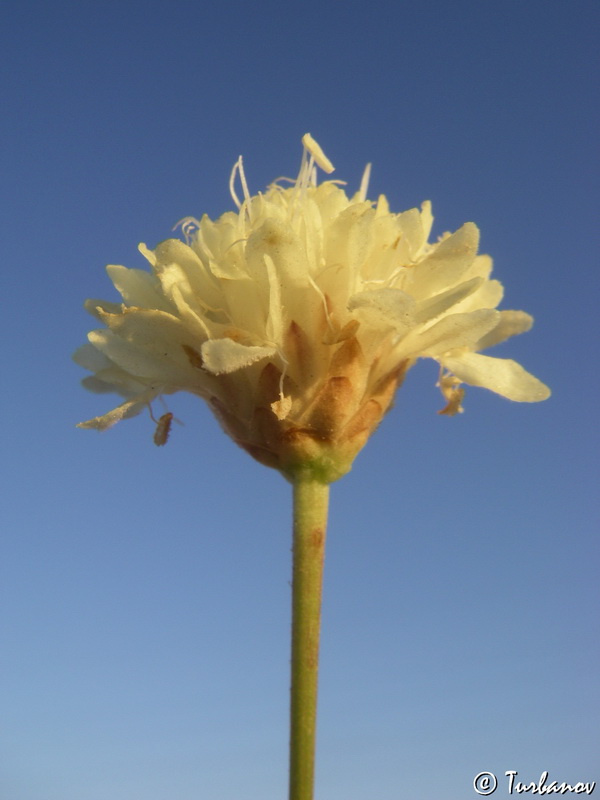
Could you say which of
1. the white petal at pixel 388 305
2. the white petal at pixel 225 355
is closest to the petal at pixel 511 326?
the white petal at pixel 388 305

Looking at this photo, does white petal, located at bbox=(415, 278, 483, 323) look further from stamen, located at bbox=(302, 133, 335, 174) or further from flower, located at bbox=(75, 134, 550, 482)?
stamen, located at bbox=(302, 133, 335, 174)

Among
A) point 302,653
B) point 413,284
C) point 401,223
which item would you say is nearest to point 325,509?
point 302,653

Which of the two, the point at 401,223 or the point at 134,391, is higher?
the point at 401,223

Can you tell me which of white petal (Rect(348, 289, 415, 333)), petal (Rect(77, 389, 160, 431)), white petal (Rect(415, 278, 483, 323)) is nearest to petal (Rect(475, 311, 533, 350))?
white petal (Rect(415, 278, 483, 323))

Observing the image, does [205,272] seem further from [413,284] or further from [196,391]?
[413,284]

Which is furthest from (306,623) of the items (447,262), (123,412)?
(447,262)

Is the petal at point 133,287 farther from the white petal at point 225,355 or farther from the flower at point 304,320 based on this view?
the white petal at point 225,355
